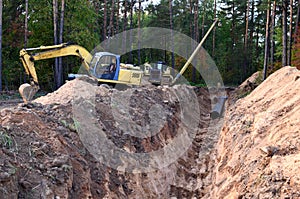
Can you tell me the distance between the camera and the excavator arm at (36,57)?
13.7 m

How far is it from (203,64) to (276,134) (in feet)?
105

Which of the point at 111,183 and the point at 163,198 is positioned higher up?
the point at 111,183

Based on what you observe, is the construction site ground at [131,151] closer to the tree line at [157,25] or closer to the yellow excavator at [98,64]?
the yellow excavator at [98,64]

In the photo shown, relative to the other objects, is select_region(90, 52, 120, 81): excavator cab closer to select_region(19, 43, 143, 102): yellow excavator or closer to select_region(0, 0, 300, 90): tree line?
select_region(19, 43, 143, 102): yellow excavator

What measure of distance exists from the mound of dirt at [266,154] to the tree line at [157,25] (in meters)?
12.8

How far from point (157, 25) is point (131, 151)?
3447 centimetres

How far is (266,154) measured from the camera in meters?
6.81

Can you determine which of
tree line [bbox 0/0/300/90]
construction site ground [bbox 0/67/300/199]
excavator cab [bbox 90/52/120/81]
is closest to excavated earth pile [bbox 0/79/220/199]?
construction site ground [bbox 0/67/300/199]

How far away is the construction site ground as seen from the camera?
603 cm

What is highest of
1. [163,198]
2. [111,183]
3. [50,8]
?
[50,8]

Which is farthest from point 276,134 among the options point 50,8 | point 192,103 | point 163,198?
point 50,8

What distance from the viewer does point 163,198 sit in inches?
362

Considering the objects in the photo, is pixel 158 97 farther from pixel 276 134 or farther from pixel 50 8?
pixel 50 8

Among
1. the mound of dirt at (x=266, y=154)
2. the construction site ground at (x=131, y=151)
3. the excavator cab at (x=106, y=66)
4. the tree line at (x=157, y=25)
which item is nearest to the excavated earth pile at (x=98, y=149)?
the construction site ground at (x=131, y=151)
